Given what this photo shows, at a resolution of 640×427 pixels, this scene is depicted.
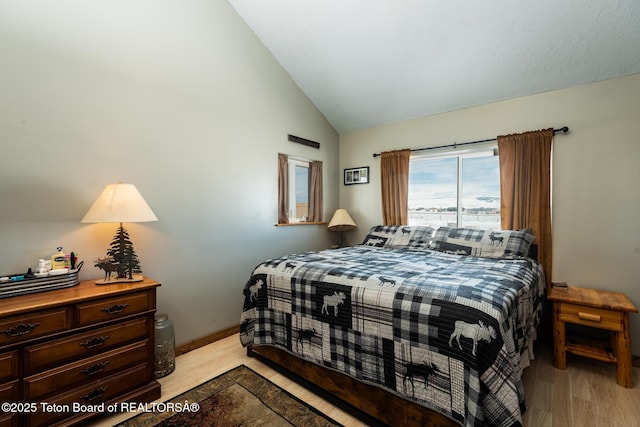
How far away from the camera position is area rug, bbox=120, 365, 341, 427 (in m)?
1.60

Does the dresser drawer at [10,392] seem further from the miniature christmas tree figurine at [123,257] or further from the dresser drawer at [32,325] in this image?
the miniature christmas tree figurine at [123,257]

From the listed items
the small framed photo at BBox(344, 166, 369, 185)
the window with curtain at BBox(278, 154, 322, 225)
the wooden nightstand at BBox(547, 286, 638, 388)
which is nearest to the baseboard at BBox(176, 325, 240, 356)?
the window with curtain at BBox(278, 154, 322, 225)

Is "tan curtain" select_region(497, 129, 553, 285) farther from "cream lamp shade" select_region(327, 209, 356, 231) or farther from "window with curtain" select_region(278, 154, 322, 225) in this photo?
"window with curtain" select_region(278, 154, 322, 225)

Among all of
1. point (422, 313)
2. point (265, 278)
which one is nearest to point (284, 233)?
point (265, 278)

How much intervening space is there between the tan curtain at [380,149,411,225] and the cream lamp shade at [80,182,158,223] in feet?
8.98

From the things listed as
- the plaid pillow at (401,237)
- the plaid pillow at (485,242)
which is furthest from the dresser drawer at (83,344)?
the plaid pillow at (485,242)

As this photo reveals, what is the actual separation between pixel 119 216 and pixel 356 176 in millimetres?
2986

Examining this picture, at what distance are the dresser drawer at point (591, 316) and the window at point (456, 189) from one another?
1111 millimetres

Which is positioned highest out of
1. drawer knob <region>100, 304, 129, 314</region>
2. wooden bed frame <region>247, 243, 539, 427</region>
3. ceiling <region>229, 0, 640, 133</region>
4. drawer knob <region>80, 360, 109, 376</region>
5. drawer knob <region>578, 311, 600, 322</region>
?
ceiling <region>229, 0, 640, 133</region>

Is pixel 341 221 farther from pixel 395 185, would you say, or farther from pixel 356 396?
pixel 356 396

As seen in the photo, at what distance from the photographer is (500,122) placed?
3.00 metres

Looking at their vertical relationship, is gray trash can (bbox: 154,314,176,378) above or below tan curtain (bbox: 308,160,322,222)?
below

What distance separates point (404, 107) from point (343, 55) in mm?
978

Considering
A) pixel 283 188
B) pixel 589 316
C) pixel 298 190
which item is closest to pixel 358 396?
→ pixel 589 316
